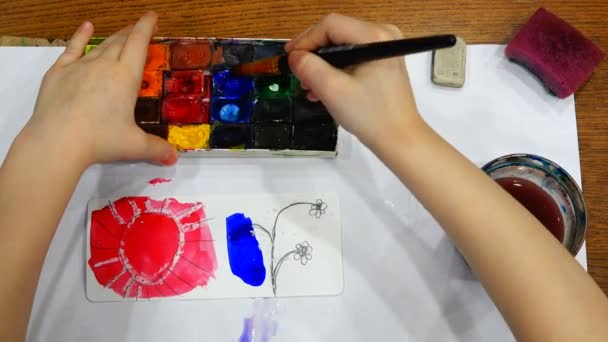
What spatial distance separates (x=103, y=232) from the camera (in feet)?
2.51

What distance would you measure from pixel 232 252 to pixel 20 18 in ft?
1.58

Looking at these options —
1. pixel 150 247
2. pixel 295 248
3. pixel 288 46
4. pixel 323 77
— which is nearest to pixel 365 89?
pixel 323 77

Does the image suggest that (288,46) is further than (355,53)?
Yes

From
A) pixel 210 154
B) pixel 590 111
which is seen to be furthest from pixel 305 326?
pixel 590 111

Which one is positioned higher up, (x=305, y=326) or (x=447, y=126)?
(x=447, y=126)

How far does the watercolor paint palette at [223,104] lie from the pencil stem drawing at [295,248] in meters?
0.08

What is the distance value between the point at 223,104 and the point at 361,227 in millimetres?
269

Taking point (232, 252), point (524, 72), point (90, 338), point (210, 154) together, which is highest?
point (524, 72)

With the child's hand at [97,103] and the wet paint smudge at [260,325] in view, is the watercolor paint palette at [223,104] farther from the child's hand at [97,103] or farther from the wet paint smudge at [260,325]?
the wet paint smudge at [260,325]

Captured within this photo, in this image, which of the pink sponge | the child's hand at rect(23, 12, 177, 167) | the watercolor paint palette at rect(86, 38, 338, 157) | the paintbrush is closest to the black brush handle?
the paintbrush

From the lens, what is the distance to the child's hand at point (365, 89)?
59cm

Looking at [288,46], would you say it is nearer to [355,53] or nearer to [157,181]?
[355,53]

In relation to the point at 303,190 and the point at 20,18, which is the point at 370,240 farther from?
the point at 20,18

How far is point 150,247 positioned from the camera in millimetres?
762
